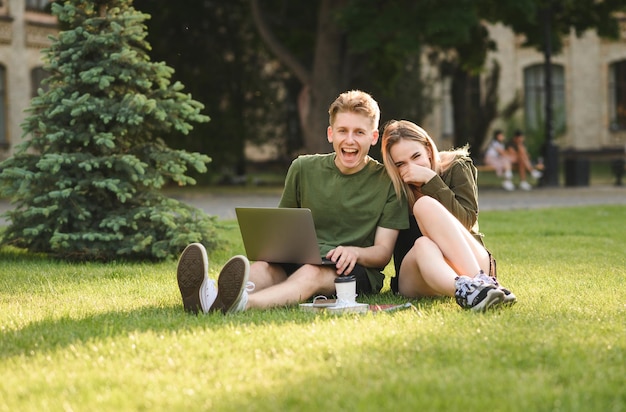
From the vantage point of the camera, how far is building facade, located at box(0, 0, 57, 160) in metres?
32.0

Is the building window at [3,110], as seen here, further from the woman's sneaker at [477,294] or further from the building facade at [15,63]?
the woman's sneaker at [477,294]

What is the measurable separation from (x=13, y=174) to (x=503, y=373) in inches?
263

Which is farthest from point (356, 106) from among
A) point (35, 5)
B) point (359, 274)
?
point (35, 5)

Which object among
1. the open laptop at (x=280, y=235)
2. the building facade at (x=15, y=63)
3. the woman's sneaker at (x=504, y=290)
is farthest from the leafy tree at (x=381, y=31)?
the woman's sneaker at (x=504, y=290)

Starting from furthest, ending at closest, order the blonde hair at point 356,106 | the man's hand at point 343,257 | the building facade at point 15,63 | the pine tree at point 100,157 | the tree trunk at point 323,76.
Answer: the building facade at point 15,63
the tree trunk at point 323,76
the pine tree at point 100,157
the blonde hair at point 356,106
the man's hand at point 343,257

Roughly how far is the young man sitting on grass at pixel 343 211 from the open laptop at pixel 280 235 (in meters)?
0.08

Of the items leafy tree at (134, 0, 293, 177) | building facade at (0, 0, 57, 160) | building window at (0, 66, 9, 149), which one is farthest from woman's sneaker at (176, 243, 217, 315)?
building window at (0, 66, 9, 149)

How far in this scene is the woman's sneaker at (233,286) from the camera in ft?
18.4

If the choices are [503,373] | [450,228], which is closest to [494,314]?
[450,228]

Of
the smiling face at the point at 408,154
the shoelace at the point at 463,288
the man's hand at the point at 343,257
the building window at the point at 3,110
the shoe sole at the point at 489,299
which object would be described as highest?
the building window at the point at 3,110

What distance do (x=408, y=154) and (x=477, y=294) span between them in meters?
1.14

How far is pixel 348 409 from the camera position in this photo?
3631 millimetres

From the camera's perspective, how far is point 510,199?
2155 centimetres

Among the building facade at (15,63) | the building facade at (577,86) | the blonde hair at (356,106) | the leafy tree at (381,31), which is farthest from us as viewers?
the building facade at (577,86)
